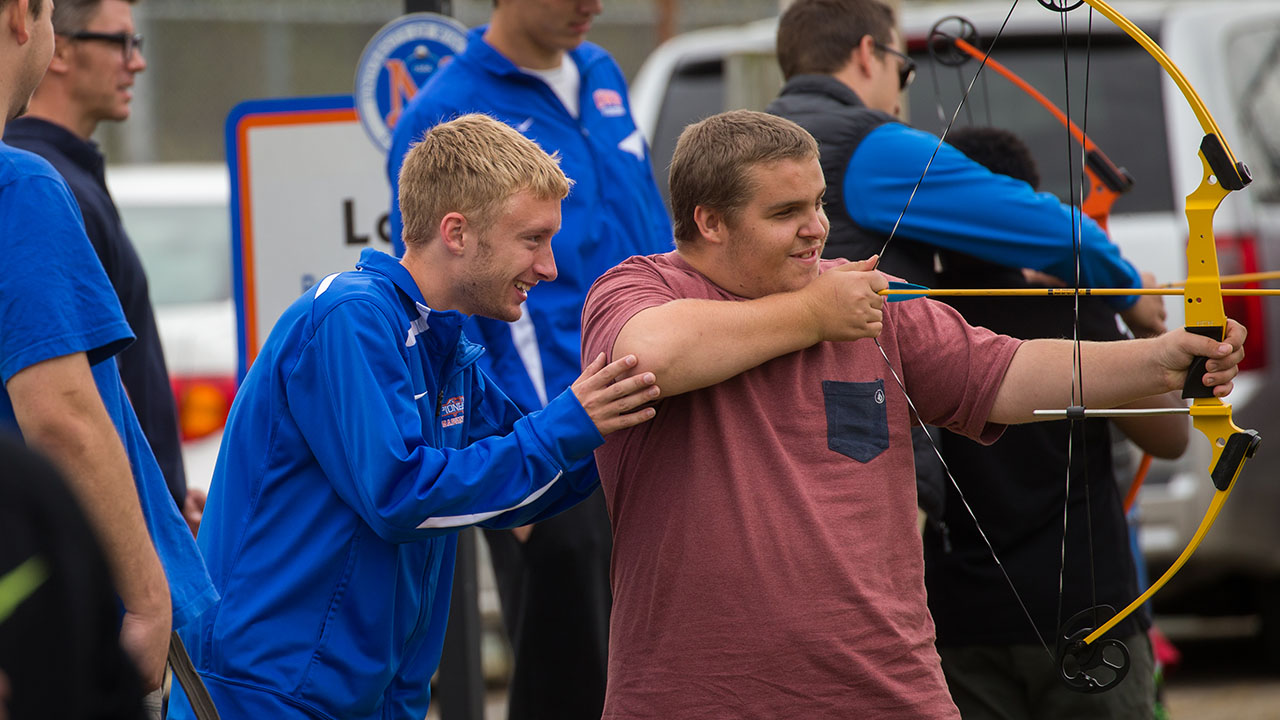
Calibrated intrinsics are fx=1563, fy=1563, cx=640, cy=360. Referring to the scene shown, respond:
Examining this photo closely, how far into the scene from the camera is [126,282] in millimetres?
3596

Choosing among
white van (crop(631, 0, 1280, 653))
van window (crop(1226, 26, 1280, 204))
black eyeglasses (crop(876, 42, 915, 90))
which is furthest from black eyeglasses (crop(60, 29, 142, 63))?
van window (crop(1226, 26, 1280, 204))

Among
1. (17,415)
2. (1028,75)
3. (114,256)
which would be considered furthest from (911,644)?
(1028,75)

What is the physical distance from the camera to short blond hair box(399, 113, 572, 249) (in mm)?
2607

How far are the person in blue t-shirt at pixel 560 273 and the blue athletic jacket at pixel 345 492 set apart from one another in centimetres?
102

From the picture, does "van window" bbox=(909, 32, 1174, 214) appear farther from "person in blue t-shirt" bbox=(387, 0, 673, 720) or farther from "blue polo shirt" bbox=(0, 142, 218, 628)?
"blue polo shirt" bbox=(0, 142, 218, 628)

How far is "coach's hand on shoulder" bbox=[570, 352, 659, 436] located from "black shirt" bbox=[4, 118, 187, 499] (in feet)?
5.03

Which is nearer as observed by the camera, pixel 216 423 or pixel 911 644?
pixel 911 644

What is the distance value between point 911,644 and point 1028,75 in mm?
4075

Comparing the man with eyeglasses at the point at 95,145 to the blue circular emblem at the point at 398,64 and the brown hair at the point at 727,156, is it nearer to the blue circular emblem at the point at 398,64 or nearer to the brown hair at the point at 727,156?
the blue circular emblem at the point at 398,64

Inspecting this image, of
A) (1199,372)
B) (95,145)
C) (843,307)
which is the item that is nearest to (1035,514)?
(1199,372)

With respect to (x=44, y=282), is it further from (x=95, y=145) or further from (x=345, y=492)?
(x=95, y=145)

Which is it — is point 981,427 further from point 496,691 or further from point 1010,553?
point 496,691

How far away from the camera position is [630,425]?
8.21 ft

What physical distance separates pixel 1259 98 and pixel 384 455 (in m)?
4.85
